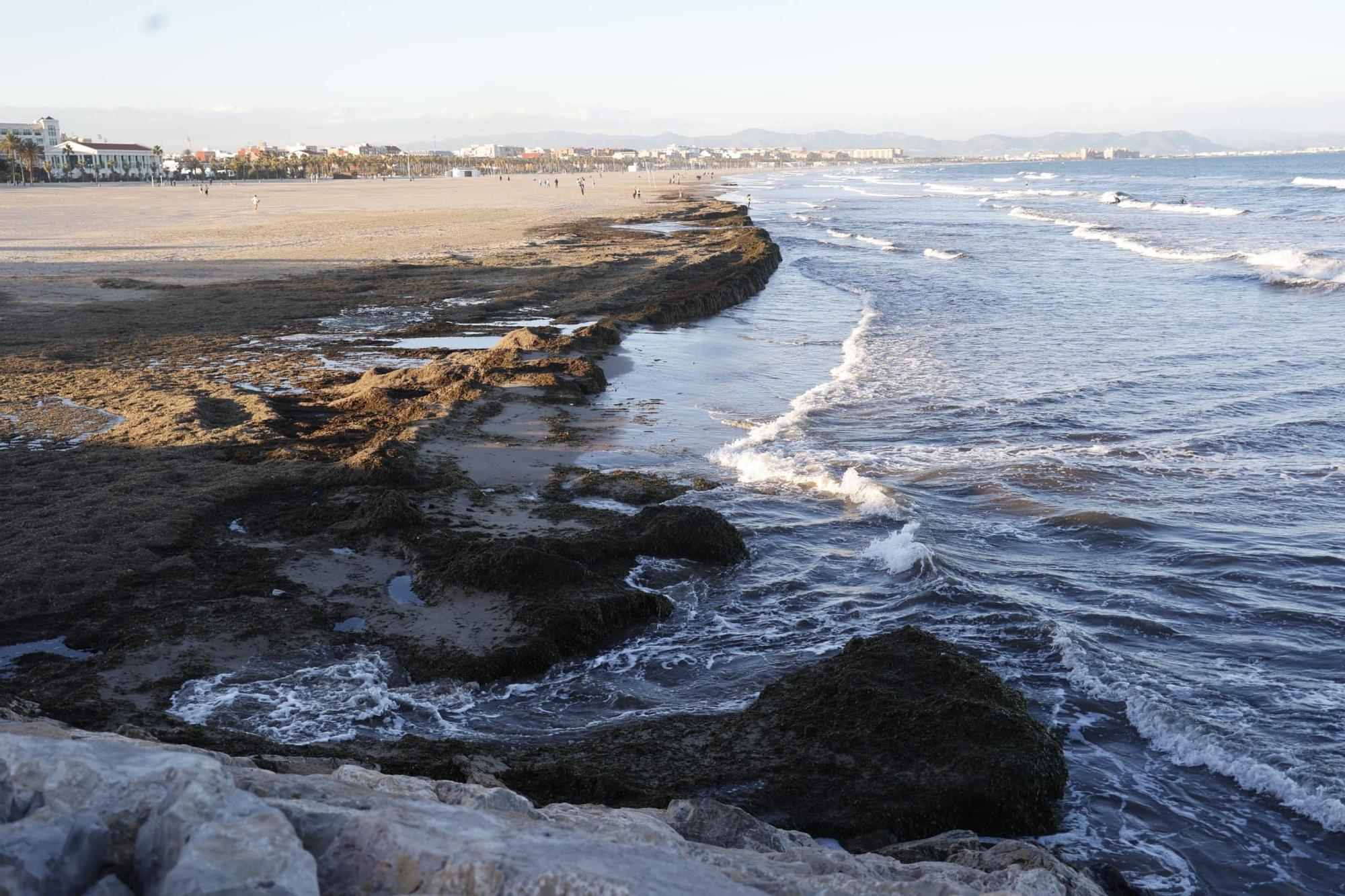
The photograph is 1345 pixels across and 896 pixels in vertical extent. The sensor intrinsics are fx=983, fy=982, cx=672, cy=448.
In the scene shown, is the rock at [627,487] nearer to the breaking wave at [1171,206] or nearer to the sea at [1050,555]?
the sea at [1050,555]

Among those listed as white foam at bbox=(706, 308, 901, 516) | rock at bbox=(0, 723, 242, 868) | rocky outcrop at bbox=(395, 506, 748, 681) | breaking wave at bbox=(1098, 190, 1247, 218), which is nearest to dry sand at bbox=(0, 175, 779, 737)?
rocky outcrop at bbox=(395, 506, 748, 681)

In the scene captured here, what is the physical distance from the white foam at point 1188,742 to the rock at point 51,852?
6.32 meters

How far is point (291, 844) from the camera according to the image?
3.26 metres

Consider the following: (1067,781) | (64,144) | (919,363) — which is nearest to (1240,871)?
(1067,781)

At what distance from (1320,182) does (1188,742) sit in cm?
10564

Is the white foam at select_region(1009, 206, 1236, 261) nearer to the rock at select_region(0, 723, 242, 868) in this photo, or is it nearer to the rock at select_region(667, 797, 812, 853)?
the rock at select_region(667, 797, 812, 853)

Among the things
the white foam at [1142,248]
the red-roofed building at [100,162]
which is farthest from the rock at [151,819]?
the red-roofed building at [100,162]

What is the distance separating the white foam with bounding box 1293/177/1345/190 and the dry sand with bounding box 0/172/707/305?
57798 millimetres

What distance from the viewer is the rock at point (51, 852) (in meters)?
3.13

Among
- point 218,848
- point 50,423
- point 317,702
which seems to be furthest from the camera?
point 50,423

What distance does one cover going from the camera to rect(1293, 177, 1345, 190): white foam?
83.5 meters

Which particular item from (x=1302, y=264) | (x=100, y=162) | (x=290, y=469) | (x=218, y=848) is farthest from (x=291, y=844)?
(x=100, y=162)

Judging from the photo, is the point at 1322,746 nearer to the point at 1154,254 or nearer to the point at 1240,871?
the point at 1240,871

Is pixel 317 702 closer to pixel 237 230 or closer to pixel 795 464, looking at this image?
pixel 795 464
